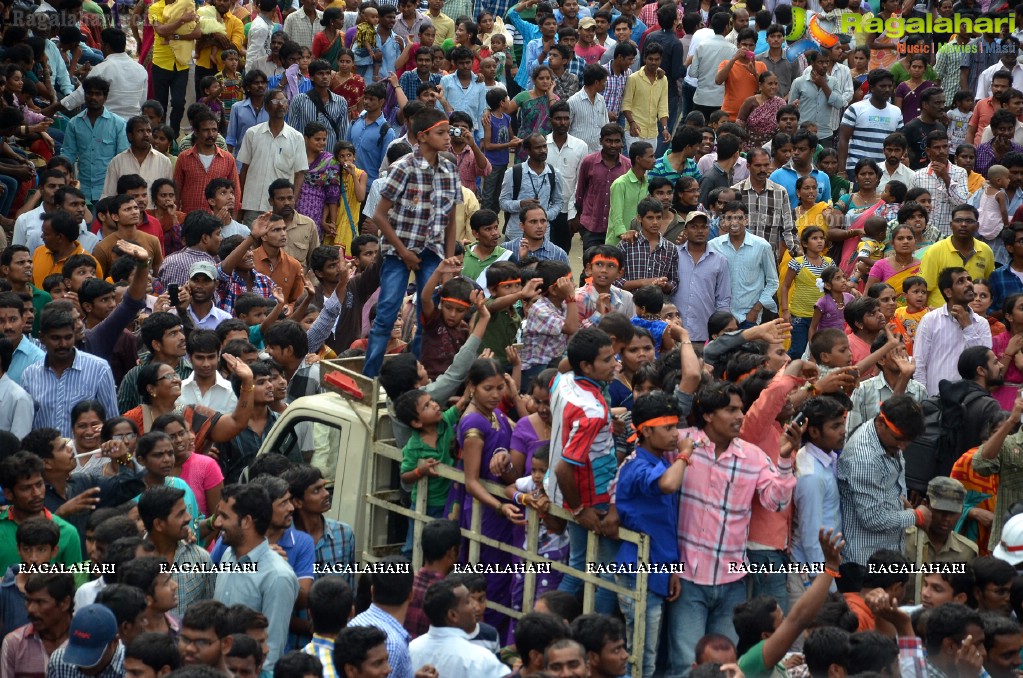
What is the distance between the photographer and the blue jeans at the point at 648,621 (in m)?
7.25

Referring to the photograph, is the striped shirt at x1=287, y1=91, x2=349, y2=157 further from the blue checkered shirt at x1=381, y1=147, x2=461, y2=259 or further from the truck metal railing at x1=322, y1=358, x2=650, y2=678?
the truck metal railing at x1=322, y1=358, x2=650, y2=678

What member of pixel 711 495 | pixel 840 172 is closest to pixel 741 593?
pixel 711 495

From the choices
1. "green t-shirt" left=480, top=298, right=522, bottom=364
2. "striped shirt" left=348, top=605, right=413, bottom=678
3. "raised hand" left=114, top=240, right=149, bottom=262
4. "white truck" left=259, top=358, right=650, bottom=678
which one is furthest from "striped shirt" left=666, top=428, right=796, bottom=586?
"raised hand" left=114, top=240, right=149, bottom=262

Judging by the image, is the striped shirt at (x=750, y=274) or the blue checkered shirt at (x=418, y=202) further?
the striped shirt at (x=750, y=274)

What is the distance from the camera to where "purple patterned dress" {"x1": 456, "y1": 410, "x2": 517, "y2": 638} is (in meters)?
7.79

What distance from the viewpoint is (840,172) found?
53.6ft

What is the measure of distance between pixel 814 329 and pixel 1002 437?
3.19 meters

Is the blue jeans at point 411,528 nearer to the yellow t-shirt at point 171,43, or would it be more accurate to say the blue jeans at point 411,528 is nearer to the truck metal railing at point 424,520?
the truck metal railing at point 424,520

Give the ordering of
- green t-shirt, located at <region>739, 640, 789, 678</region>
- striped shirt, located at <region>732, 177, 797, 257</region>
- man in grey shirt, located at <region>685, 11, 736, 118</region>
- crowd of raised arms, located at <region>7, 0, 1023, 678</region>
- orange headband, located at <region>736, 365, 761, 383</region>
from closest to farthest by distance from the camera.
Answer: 1. green t-shirt, located at <region>739, 640, 789, 678</region>
2. crowd of raised arms, located at <region>7, 0, 1023, 678</region>
3. orange headband, located at <region>736, 365, 761, 383</region>
4. striped shirt, located at <region>732, 177, 797, 257</region>
5. man in grey shirt, located at <region>685, 11, 736, 118</region>

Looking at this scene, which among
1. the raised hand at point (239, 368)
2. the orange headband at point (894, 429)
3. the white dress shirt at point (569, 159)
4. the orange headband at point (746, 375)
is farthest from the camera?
the white dress shirt at point (569, 159)

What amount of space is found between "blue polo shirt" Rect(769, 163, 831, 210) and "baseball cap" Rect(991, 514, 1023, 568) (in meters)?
6.26

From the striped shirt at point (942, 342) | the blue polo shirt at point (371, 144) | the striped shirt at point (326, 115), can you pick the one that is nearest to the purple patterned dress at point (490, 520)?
the striped shirt at point (942, 342)

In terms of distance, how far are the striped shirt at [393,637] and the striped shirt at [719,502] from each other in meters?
1.50

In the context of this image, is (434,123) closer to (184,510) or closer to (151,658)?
(184,510)
